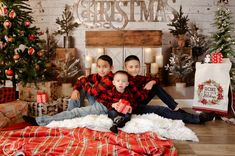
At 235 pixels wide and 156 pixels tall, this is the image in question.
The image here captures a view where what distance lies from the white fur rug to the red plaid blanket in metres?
0.12

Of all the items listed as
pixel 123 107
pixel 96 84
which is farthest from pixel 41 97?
pixel 123 107

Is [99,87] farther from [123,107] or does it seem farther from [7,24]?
[7,24]

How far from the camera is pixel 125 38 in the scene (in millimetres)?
4246

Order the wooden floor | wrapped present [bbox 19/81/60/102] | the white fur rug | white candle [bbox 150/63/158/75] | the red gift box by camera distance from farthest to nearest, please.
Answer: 1. white candle [bbox 150/63/158/75]
2. wrapped present [bbox 19/81/60/102]
3. the red gift box
4. the white fur rug
5. the wooden floor

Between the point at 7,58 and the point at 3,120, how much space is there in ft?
2.42

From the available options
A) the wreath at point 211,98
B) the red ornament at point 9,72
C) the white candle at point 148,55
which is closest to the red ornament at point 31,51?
the red ornament at point 9,72

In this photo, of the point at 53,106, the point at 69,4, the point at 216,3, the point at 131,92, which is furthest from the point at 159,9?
the point at 53,106

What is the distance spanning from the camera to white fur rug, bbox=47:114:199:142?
2480 mm

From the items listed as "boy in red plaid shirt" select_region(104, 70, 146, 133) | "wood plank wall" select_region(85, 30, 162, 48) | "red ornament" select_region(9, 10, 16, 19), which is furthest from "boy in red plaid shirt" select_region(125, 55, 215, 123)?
"red ornament" select_region(9, 10, 16, 19)

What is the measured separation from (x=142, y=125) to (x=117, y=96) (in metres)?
0.46

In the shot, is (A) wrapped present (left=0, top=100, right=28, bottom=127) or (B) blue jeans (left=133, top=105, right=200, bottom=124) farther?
(B) blue jeans (left=133, top=105, right=200, bottom=124)

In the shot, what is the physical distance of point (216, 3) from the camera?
14.9ft

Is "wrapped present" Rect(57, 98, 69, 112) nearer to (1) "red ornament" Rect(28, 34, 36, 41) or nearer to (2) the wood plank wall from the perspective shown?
(1) "red ornament" Rect(28, 34, 36, 41)

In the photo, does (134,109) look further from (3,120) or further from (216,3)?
(216,3)
